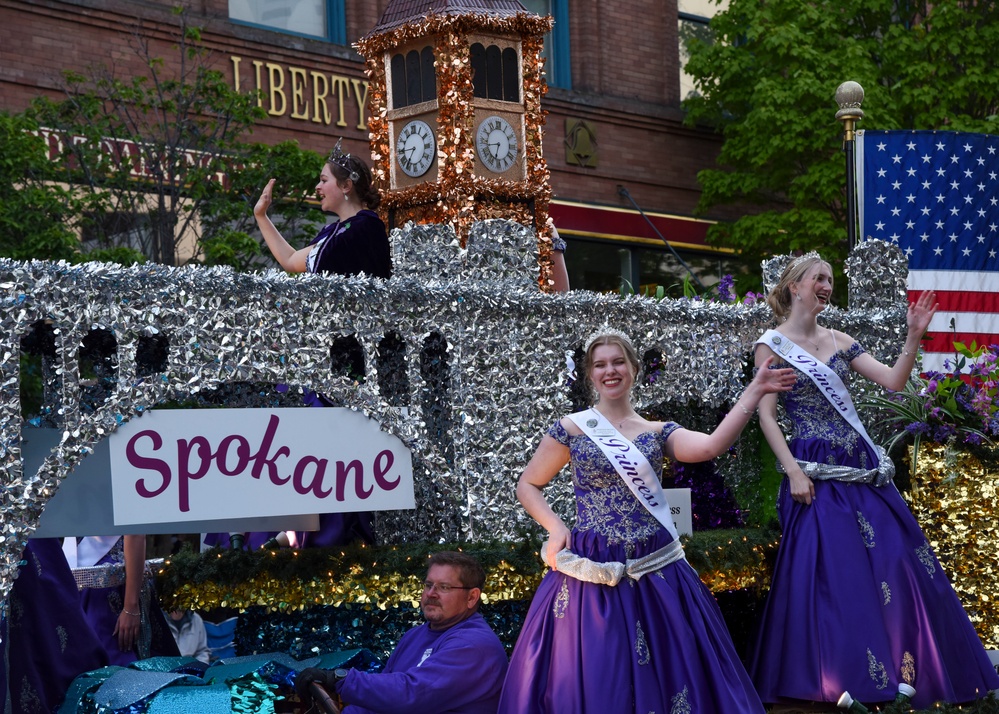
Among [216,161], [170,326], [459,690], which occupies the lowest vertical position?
[459,690]

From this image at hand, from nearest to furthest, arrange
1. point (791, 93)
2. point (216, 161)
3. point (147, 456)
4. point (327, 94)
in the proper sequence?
point (147, 456) < point (216, 161) < point (327, 94) < point (791, 93)

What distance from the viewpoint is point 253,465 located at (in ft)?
17.0

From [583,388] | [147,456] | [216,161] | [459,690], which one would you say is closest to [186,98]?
[216,161]

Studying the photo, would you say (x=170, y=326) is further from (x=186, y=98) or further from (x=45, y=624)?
(x=186, y=98)

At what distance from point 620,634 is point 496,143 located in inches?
128

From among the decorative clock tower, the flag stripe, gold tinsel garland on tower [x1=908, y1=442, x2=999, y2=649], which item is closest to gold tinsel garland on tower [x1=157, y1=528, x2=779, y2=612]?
gold tinsel garland on tower [x1=908, y1=442, x2=999, y2=649]

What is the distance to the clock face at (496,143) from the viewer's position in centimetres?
710

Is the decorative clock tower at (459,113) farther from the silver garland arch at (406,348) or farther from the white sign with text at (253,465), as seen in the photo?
the white sign with text at (253,465)

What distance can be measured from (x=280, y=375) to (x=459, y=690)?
1.38 metres

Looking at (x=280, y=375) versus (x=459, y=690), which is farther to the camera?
(x=280, y=375)

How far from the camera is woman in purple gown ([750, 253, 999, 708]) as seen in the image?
5.80 m

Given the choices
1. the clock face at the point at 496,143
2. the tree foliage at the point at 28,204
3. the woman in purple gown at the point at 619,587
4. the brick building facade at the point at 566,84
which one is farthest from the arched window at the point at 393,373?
the brick building facade at the point at 566,84

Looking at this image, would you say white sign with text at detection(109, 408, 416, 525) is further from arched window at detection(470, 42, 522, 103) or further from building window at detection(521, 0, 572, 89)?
building window at detection(521, 0, 572, 89)

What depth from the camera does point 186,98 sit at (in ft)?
34.8
